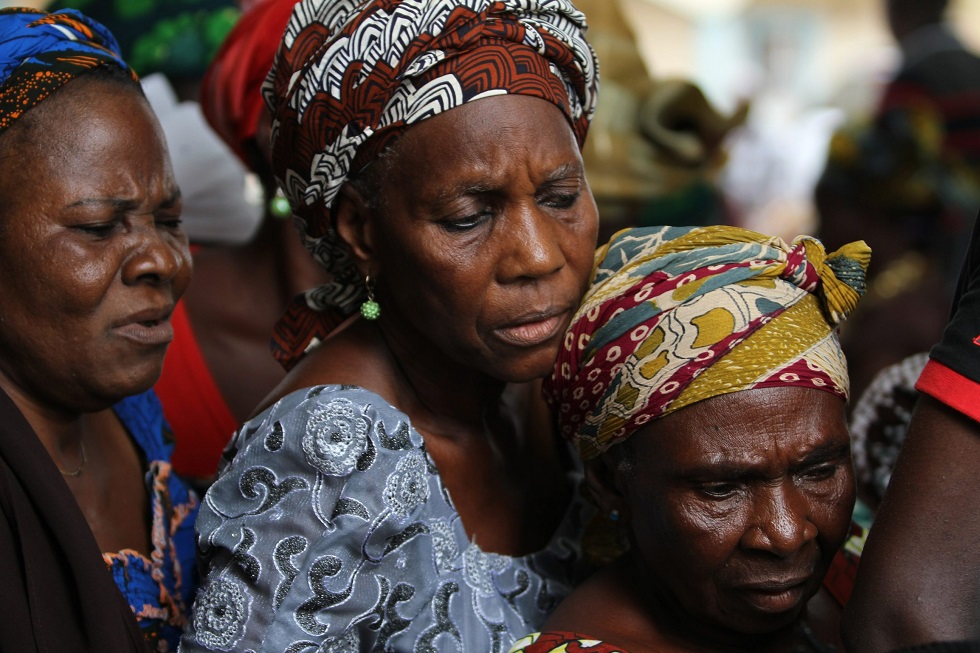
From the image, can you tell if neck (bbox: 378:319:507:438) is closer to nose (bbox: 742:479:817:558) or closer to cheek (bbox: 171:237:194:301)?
cheek (bbox: 171:237:194:301)

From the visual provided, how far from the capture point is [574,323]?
2.34 metres

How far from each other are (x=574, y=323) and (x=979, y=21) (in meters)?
16.1

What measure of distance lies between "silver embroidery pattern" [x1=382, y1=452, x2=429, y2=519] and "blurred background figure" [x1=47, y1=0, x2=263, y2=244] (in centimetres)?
207

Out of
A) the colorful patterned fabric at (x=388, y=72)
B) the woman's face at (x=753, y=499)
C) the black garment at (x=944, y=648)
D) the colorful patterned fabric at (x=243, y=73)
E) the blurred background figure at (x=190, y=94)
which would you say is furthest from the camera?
the blurred background figure at (x=190, y=94)

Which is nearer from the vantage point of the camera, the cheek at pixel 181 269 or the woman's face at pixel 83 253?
the woman's face at pixel 83 253

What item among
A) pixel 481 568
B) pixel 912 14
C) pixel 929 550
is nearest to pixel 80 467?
pixel 481 568

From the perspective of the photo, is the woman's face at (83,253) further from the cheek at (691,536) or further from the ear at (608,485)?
the cheek at (691,536)

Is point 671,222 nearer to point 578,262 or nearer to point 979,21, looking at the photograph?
point 578,262

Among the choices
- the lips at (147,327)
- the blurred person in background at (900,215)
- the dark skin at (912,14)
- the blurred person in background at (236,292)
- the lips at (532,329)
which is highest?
the lips at (147,327)

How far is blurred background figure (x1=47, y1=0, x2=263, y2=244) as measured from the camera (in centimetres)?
413

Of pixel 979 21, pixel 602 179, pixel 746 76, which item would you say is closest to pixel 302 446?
pixel 602 179

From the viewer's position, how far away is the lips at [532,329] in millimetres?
2283

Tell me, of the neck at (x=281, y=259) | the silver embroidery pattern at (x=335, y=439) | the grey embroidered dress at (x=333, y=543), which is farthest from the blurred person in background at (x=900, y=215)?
the silver embroidery pattern at (x=335, y=439)

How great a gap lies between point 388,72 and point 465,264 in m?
0.42
